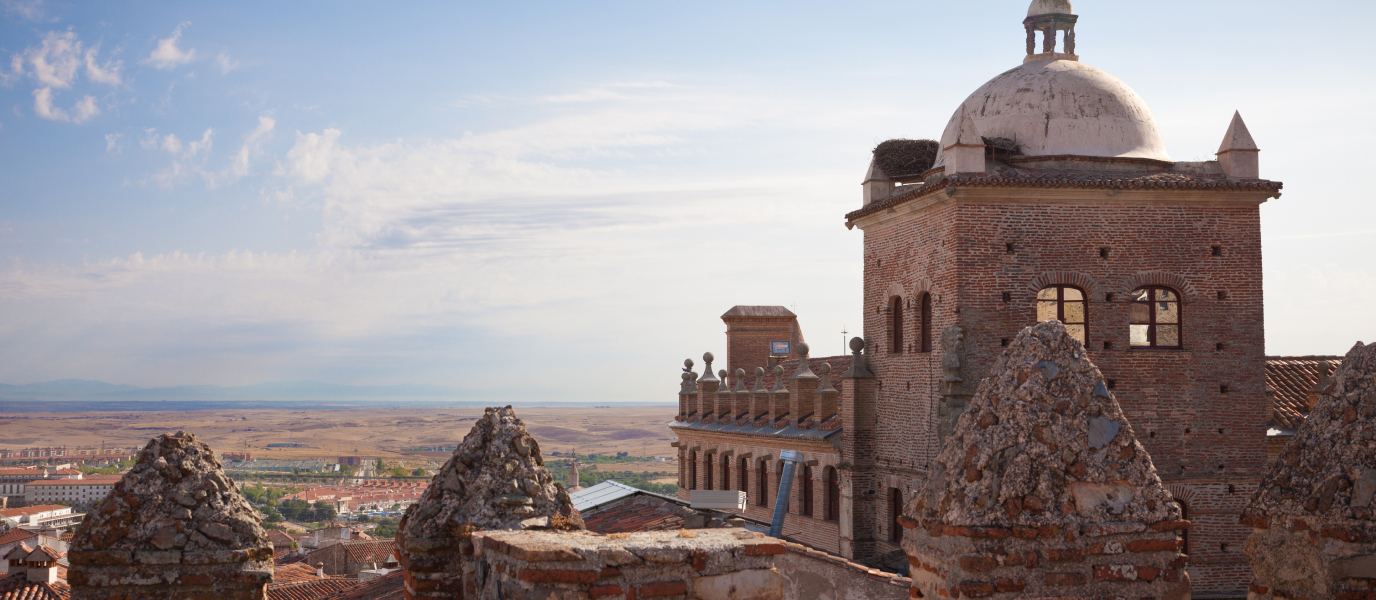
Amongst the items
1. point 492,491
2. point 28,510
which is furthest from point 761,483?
point 28,510

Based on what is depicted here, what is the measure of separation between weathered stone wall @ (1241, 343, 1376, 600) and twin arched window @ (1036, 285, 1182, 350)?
1783cm

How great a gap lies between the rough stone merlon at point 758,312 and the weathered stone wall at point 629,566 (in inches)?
1678

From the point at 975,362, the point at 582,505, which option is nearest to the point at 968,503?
the point at 975,362

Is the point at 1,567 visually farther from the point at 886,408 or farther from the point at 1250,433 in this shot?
the point at 1250,433

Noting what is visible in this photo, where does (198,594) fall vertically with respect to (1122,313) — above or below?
below

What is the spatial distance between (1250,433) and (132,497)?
23937 millimetres

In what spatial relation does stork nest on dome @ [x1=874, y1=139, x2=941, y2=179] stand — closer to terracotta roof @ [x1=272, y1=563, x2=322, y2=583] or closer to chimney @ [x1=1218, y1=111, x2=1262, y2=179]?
chimney @ [x1=1218, y1=111, x2=1262, y2=179]

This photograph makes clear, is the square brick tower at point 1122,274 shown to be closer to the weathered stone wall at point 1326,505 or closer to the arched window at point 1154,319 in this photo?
the arched window at point 1154,319

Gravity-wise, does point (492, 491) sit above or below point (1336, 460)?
below

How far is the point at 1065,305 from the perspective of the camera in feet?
83.1

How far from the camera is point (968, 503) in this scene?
6.35 meters

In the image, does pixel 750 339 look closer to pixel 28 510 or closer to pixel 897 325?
pixel 897 325

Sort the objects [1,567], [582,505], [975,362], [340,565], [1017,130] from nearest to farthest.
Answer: [975,362] < [1017,130] < [582,505] < [1,567] < [340,565]

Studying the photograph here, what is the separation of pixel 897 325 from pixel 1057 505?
22596mm
